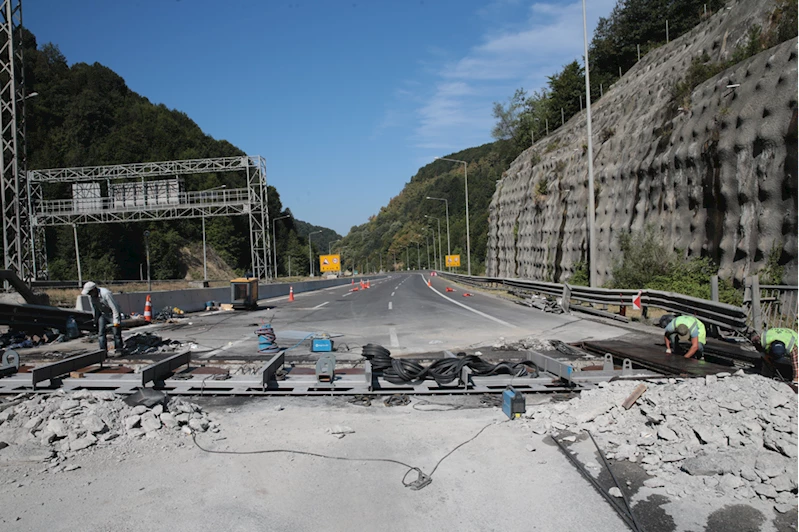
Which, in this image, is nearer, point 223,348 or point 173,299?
point 223,348

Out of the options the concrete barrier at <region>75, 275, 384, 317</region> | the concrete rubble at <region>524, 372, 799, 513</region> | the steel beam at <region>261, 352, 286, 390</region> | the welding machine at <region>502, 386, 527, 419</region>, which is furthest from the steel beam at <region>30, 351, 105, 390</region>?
the concrete barrier at <region>75, 275, 384, 317</region>

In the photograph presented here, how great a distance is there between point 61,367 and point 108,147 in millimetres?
89722

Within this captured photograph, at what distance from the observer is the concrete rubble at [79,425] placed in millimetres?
5191

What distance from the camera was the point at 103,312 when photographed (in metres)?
11.4

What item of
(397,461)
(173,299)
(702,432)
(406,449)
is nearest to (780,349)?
(702,432)

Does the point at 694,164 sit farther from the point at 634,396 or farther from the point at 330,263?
the point at 330,263

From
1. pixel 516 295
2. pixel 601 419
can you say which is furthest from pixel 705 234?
pixel 601 419

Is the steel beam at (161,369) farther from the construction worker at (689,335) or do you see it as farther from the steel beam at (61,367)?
the construction worker at (689,335)

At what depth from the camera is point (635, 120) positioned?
29.9 metres

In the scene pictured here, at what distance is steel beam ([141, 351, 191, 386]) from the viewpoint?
291 inches

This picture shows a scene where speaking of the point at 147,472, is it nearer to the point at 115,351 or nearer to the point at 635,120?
the point at 115,351

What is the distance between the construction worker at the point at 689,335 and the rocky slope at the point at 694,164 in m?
7.73

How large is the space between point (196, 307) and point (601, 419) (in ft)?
73.2

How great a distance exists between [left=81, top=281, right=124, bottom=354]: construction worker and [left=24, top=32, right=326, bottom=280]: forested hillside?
6385cm
